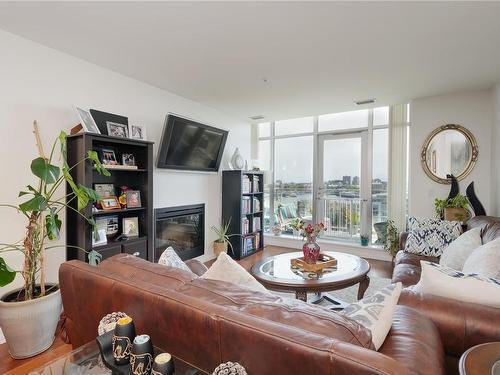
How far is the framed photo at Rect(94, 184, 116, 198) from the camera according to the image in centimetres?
279

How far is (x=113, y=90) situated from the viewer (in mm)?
2984

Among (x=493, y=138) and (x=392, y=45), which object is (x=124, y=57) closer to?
(x=392, y=45)

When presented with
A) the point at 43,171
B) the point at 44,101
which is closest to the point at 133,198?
the point at 43,171

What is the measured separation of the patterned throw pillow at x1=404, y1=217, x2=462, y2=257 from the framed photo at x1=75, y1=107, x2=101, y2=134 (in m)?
3.37

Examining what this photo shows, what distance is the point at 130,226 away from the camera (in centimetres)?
296

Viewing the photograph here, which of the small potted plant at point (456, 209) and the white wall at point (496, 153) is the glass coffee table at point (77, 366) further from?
the white wall at point (496, 153)

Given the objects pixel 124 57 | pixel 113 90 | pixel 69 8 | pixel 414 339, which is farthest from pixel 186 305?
pixel 113 90

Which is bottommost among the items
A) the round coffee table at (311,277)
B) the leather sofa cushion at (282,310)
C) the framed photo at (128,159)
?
the round coffee table at (311,277)

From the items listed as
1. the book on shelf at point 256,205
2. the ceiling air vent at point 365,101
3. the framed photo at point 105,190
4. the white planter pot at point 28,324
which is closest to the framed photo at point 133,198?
the framed photo at point 105,190

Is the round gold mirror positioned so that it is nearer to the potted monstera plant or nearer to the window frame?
the window frame

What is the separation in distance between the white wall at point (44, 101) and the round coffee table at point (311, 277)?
185 cm

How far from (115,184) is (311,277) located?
88.9 inches

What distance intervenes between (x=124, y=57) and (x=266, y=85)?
1589 millimetres

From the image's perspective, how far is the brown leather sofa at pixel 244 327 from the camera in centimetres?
68
